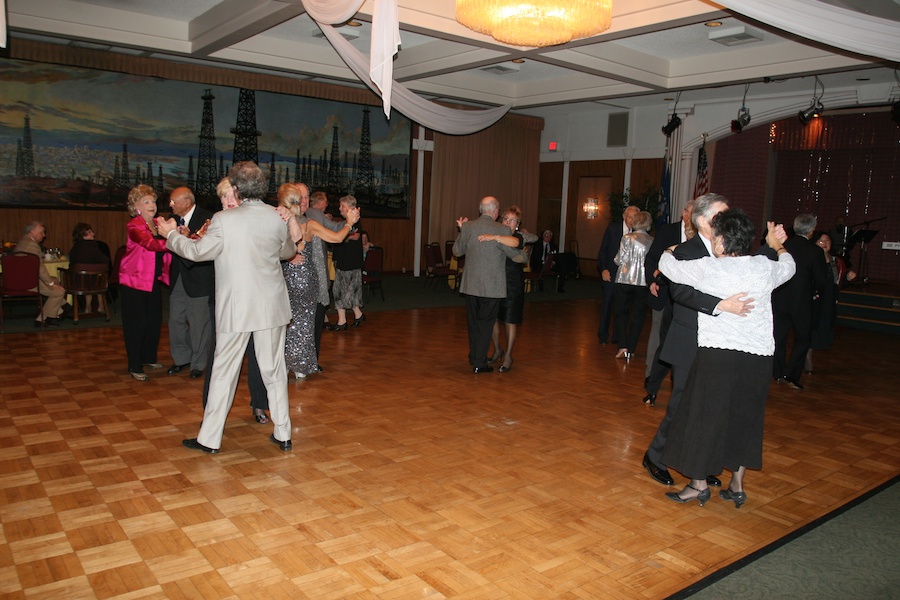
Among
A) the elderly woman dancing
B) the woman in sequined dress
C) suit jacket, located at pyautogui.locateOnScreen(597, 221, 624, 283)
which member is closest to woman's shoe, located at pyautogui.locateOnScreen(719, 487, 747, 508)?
the elderly woman dancing

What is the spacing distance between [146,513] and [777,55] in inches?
346

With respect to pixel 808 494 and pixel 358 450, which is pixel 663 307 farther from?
pixel 358 450

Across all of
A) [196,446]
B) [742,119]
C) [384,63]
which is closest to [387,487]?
[196,446]

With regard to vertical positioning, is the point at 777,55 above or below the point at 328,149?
above

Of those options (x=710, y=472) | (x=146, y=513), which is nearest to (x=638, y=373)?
(x=710, y=472)

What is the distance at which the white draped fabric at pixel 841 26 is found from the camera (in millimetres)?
4719

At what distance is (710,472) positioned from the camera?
3363 millimetres

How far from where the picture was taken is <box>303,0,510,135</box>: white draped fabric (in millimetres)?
4449

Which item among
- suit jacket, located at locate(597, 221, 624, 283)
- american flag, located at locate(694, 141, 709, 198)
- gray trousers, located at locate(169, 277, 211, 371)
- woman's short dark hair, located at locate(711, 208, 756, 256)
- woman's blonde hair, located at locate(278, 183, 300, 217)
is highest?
american flag, located at locate(694, 141, 709, 198)

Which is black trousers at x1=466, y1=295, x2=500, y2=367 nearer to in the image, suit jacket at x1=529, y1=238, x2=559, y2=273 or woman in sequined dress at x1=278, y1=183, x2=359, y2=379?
woman in sequined dress at x1=278, y1=183, x2=359, y2=379

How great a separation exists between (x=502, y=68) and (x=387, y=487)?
8519 mm

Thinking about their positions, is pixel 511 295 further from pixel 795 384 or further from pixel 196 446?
pixel 196 446

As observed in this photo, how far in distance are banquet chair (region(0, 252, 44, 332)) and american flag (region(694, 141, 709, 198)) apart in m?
10.9

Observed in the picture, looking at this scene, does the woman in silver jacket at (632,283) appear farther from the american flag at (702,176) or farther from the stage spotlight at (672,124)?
the american flag at (702,176)
